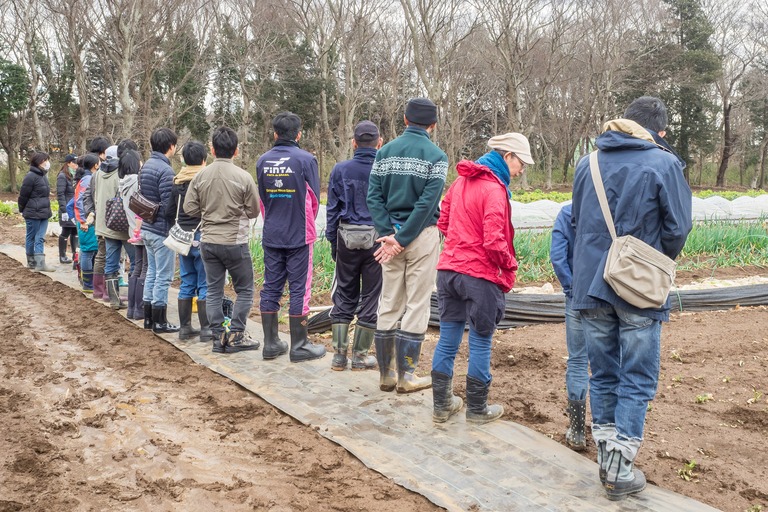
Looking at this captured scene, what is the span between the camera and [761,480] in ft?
10.1

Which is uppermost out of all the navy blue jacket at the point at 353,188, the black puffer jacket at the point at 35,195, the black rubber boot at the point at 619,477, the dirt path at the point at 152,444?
the navy blue jacket at the point at 353,188

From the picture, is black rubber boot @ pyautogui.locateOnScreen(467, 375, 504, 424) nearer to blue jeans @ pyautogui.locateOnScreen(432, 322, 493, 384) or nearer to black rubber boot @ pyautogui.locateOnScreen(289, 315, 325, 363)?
blue jeans @ pyautogui.locateOnScreen(432, 322, 493, 384)

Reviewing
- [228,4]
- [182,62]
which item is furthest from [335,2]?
[182,62]

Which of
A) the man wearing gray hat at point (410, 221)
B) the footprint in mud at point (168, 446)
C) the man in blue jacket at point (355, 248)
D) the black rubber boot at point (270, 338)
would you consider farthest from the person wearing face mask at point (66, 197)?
the man wearing gray hat at point (410, 221)

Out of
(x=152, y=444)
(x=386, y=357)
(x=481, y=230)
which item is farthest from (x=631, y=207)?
(x=152, y=444)

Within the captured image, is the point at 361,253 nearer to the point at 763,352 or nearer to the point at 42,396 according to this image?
the point at 42,396

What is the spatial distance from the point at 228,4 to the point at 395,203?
76.2ft

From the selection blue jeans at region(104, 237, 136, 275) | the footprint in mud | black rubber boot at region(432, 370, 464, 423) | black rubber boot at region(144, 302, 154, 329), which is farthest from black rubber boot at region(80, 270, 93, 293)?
black rubber boot at region(432, 370, 464, 423)

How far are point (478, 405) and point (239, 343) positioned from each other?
231 centimetres

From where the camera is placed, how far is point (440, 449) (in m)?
3.32

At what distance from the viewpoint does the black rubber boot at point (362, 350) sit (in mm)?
4688

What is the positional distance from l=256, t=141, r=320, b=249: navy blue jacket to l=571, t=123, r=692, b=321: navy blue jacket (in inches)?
93.4

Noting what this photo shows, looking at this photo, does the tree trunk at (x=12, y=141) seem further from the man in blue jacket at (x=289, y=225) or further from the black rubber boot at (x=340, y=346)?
the black rubber boot at (x=340, y=346)

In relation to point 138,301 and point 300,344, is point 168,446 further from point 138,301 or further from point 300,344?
point 138,301
